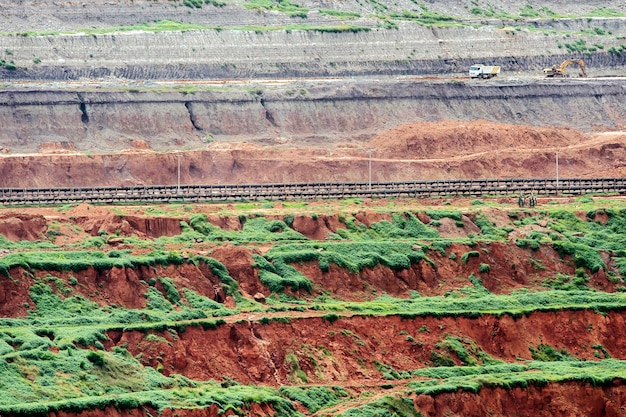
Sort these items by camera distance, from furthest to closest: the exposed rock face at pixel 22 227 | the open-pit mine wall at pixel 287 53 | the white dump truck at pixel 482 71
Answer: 1. the white dump truck at pixel 482 71
2. the open-pit mine wall at pixel 287 53
3. the exposed rock face at pixel 22 227

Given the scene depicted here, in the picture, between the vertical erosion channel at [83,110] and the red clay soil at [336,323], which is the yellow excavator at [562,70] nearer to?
the vertical erosion channel at [83,110]

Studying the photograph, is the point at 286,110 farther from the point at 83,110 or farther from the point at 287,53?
the point at 83,110

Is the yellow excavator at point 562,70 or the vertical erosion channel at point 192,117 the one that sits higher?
the yellow excavator at point 562,70

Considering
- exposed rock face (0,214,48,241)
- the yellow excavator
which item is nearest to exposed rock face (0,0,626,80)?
the yellow excavator

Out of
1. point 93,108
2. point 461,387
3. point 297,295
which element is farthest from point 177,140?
point 461,387

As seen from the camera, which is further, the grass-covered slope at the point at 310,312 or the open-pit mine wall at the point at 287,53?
the open-pit mine wall at the point at 287,53

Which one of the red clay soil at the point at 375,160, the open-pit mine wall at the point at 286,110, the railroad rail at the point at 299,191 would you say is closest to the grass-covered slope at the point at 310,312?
the railroad rail at the point at 299,191
